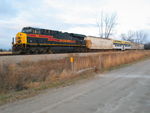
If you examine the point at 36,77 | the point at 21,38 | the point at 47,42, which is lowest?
the point at 36,77

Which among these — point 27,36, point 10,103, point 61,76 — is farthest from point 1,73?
point 27,36

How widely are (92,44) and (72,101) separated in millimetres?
29050

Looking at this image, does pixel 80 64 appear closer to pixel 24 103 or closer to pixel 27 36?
pixel 24 103

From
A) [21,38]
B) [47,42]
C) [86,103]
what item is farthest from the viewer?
[47,42]

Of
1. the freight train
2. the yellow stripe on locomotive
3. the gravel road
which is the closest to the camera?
the gravel road

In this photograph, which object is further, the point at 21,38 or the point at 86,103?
the point at 21,38

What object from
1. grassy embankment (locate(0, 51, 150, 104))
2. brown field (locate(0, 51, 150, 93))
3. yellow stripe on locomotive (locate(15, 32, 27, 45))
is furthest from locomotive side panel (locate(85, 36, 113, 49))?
grassy embankment (locate(0, 51, 150, 104))

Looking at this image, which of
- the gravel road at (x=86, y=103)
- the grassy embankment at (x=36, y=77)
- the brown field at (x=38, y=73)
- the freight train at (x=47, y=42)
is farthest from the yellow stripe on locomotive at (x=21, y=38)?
the gravel road at (x=86, y=103)

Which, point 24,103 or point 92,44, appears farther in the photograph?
point 92,44

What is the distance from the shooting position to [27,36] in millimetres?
19000

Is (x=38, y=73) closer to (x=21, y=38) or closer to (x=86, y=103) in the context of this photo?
(x=86, y=103)

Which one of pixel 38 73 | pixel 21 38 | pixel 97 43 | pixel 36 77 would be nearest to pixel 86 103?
pixel 36 77

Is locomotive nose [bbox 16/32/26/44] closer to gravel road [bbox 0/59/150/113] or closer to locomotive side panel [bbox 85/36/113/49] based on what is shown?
gravel road [bbox 0/59/150/113]

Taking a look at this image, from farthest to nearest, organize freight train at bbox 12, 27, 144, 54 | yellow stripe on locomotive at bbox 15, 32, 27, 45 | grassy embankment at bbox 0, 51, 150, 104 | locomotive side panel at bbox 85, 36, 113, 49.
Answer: locomotive side panel at bbox 85, 36, 113, 49, freight train at bbox 12, 27, 144, 54, yellow stripe on locomotive at bbox 15, 32, 27, 45, grassy embankment at bbox 0, 51, 150, 104
